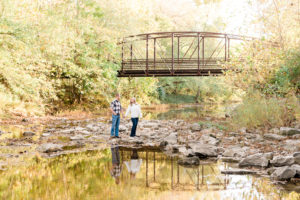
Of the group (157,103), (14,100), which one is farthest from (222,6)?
(14,100)

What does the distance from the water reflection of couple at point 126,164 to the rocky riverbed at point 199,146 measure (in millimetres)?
1007

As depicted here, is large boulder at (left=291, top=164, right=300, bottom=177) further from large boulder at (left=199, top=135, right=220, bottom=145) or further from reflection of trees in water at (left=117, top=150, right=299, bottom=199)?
large boulder at (left=199, top=135, right=220, bottom=145)

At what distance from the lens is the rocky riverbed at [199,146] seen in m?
7.28

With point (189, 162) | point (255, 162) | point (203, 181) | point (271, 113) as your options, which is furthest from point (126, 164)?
point (271, 113)

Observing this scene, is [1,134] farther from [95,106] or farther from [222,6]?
[222,6]

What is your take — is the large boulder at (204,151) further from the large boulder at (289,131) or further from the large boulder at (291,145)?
the large boulder at (289,131)

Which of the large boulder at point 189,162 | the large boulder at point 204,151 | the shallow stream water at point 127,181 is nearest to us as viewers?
the shallow stream water at point 127,181

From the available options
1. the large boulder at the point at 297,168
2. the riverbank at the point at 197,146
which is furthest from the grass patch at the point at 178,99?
the large boulder at the point at 297,168

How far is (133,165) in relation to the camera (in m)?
7.69

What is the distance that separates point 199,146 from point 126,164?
2.32m

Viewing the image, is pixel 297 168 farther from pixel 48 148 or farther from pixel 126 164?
pixel 48 148

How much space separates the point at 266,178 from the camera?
6.48 meters

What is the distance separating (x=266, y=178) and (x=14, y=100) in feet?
51.0

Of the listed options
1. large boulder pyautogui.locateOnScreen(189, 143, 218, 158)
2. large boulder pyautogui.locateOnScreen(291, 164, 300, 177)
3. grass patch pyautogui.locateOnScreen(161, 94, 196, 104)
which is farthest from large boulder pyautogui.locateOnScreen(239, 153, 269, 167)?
grass patch pyautogui.locateOnScreen(161, 94, 196, 104)
